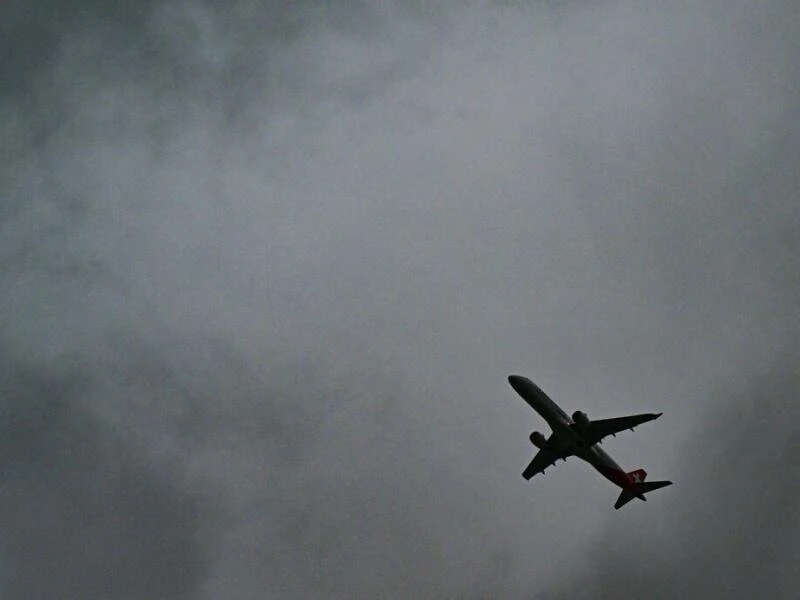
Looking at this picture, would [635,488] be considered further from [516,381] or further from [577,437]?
[516,381]

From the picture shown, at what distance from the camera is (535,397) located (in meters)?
148

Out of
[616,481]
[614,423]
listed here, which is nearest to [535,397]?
[614,423]

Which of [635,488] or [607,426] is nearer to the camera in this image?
[607,426]

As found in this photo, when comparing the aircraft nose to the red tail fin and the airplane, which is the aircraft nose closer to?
the airplane

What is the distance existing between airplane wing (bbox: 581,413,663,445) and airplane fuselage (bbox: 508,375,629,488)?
1453 mm

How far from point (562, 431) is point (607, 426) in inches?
297

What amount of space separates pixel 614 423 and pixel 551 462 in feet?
57.5

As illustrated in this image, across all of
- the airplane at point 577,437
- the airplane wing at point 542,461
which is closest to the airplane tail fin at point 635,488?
the airplane at point 577,437

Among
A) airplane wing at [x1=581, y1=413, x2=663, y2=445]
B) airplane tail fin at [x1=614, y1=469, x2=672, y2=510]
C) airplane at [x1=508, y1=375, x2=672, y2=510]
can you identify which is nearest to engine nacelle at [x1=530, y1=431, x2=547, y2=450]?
airplane at [x1=508, y1=375, x2=672, y2=510]

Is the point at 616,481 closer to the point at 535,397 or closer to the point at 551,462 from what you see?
the point at 551,462

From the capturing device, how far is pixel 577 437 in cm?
15012

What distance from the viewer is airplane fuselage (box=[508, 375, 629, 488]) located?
→ 14812 centimetres

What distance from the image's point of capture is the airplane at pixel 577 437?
482 ft

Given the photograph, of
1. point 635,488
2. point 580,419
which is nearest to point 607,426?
point 580,419
